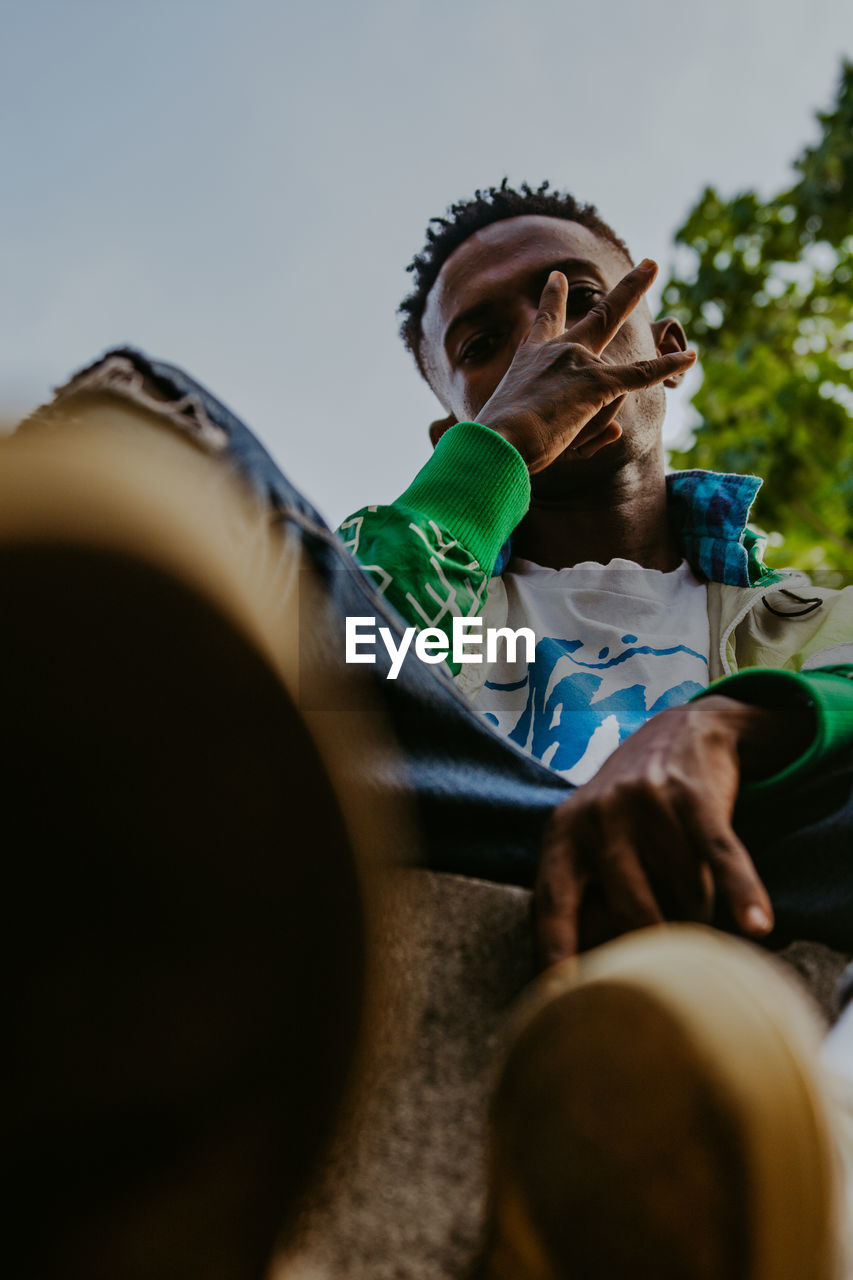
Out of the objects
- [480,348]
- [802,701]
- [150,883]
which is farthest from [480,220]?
[150,883]

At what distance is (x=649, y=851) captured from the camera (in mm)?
780

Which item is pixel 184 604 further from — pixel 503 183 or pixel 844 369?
pixel 844 369

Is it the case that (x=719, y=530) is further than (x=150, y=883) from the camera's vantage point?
Yes

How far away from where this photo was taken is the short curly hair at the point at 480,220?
2.59 meters

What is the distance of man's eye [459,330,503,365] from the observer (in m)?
2.28

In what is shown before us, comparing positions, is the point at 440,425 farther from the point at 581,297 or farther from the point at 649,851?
the point at 649,851

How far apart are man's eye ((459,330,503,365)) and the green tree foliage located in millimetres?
6562

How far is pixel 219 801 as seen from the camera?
1.78ft

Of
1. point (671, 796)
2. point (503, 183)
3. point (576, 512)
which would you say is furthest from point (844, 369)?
point (671, 796)

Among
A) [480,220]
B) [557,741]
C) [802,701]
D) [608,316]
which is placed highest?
[480,220]

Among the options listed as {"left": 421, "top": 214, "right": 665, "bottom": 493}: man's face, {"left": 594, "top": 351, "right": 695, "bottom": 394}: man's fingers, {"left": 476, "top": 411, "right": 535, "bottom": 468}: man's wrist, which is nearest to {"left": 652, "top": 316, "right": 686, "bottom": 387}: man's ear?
{"left": 421, "top": 214, "right": 665, "bottom": 493}: man's face

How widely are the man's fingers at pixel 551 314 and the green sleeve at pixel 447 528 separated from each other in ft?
1.70

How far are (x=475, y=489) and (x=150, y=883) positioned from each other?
0.85 meters

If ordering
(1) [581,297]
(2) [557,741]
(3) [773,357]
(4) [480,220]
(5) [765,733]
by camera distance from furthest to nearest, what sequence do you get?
(3) [773,357], (4) [480,220], (1) [581,297], (2) [557,741], (5) [765,733]
